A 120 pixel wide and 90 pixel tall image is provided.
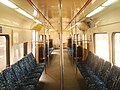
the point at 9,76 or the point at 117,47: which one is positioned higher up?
the point at 117,47

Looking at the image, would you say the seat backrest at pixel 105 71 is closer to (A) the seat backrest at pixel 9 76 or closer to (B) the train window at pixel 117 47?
(B) the train window at pixel 117 47

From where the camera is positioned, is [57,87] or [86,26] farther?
[86,26]

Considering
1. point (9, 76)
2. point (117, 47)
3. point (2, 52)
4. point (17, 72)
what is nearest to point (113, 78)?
point (117, 47)

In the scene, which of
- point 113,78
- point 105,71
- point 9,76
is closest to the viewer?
point 113,78

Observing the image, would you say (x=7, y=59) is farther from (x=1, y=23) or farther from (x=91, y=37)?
(x=91, y=37)

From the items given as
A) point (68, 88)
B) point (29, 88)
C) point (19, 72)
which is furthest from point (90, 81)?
point (19, 72)

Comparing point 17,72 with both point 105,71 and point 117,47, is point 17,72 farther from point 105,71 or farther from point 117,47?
point 117,47

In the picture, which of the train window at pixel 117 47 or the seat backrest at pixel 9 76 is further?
the train window at pixel 117 47

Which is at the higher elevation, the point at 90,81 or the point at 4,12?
the point at 4,12

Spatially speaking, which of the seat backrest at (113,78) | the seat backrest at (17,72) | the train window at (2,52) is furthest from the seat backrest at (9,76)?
the seat backrest at (113,78)

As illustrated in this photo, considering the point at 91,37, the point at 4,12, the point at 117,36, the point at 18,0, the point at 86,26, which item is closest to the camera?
the point at 18,0

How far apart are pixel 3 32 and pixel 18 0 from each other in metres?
1.05

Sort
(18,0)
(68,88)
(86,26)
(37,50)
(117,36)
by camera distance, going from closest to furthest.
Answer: (18,0), (117,36), (68,88), (86,26), (37,50)

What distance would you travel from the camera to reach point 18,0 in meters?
3.30
